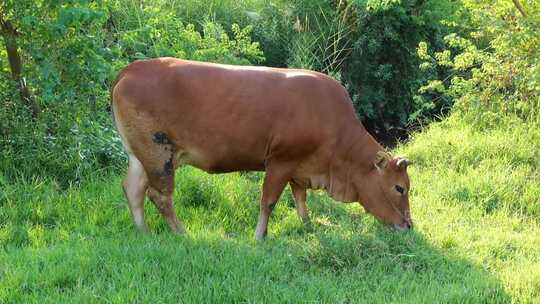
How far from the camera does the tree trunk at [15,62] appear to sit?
6.78 meters

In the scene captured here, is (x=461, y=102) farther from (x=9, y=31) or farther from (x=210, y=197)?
(x=9, y=31)

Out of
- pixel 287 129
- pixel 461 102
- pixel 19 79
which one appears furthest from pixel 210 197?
pixel 461 102

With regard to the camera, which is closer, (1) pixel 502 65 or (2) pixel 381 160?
(2) pixel 381 160

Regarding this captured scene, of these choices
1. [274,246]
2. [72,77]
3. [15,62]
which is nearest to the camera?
[274,246]

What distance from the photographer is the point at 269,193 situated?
6.31 m

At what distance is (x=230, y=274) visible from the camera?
516 cm

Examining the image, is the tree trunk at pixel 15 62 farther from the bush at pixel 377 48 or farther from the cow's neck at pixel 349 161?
the bush at pixel 377 48

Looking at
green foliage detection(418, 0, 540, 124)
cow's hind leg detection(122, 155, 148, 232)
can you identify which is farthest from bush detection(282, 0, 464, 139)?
cow's hind leg detection(122, 155, 148, 232)

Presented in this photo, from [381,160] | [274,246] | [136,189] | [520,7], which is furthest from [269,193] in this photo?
[520,7]

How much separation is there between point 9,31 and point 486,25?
5.09 metres

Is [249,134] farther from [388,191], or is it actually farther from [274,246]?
[388,191]

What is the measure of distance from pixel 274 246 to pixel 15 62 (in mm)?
3339

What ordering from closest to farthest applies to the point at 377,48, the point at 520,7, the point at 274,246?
A: the point at 274,246 < the point at 520,7 < the point at 377,48

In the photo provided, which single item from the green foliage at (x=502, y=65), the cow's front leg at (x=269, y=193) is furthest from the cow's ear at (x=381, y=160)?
the green foliage at (x=502, y=65)
